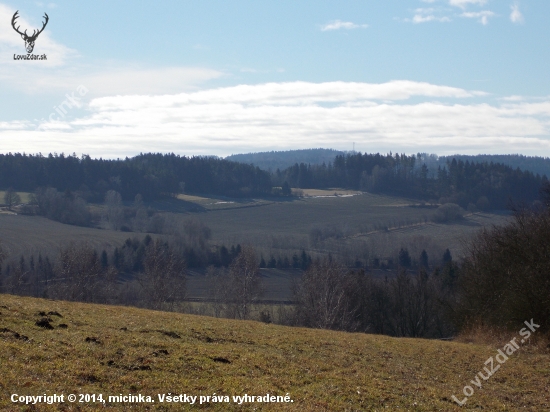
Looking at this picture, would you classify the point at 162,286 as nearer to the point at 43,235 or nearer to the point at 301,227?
the point at 43,235

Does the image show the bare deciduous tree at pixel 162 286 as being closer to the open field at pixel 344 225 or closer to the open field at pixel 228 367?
the open field at pixel 228 367

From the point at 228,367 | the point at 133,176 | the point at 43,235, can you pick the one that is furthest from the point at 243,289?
the point at 133,176

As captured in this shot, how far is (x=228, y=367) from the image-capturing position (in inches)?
520

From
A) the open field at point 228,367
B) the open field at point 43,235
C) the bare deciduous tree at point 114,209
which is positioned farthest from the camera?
the bare deciduous tree at point 114,209

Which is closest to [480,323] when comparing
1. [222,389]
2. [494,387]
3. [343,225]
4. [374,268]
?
[494,387]

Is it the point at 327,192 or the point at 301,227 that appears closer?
the point at 301,227

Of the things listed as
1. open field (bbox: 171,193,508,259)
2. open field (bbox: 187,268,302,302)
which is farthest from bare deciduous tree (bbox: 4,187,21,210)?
open field (bbox: 187,268,302,302)

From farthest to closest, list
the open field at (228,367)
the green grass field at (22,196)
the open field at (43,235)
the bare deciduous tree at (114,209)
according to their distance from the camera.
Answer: the green grass field at (22,196) < the bare deciduous tree at (114,209) < the open field at (43,235) < the open field at (228,367)

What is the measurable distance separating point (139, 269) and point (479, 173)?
118932mm

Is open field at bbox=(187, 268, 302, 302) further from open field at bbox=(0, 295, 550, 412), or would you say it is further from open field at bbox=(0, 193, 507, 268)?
open field at bbox=(0, 295, 550, 412)

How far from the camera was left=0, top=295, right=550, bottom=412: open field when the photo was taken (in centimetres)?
1059

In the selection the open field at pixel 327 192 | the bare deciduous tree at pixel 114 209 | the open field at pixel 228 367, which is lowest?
the bare deciduous tree at pixel 114 209

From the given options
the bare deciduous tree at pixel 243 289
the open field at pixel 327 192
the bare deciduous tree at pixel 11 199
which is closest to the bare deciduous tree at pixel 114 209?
the bare deciduous tree at pixel 11 199

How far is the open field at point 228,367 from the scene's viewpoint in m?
10.6
